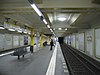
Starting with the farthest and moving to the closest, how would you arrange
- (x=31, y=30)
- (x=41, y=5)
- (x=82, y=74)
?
(x=31, y=30) < (x=82, y=74) < (x=41, y=5)

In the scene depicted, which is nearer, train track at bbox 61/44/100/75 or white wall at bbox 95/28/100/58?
train track at bbox 61/44/100/75

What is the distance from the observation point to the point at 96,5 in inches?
226

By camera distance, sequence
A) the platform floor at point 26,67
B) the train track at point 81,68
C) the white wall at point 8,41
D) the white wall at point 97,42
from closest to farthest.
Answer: the platform floor at point 26,67 < the train track at point 81,68 < the white wall at point 97,42 < the white wall at point 8,41

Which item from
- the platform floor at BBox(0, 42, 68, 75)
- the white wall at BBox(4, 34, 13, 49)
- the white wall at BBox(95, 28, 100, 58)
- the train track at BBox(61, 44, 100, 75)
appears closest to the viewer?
the platform floor at BBox(0, 42, 68, 75)

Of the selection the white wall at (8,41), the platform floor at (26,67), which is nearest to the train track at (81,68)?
the platform floor at (26,67)

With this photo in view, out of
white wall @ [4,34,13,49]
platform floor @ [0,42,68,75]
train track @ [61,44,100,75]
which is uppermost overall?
white wall @ [4,34,13,49]

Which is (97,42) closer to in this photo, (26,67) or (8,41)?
(26,67)

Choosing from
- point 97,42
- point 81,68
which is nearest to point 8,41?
point 81,68

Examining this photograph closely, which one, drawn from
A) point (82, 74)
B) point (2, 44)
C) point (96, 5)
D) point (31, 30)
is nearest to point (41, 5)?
point (96, 5)

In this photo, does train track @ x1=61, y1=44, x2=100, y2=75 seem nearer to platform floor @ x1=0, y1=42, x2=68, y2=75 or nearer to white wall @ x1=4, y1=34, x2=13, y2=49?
platform floor @ x1=0, y1=42, x2=68, y2=75

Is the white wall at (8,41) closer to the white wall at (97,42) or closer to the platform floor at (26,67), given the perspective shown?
the platform floor at (26,67)

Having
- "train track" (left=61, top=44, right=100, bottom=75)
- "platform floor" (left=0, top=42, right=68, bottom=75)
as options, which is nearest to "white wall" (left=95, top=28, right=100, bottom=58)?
"train track" (left=61, top=44, right=100, bottom=75)

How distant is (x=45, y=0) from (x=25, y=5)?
918 mm

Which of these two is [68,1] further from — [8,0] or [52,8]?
[8,0]
